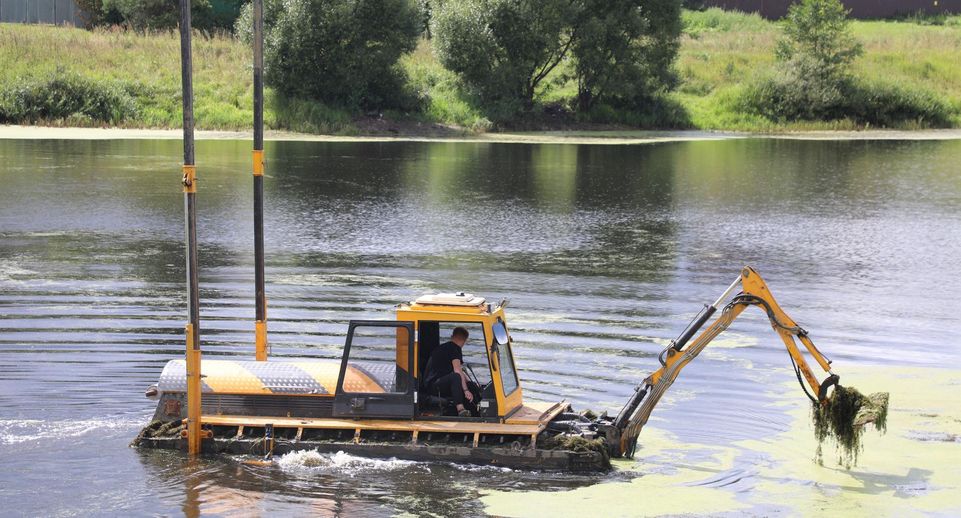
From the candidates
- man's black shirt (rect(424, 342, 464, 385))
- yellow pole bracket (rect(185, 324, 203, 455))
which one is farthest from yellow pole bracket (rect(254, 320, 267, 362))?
man's black shirt (rect(424, 342, 464, 385))

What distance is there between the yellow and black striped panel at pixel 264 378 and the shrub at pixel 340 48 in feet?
157

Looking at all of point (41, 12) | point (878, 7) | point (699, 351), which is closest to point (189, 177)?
point (699, 351)

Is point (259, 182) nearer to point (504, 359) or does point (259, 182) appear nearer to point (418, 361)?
point (418, 361)

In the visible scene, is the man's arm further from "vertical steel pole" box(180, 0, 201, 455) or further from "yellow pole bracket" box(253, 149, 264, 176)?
"yellow pole bracket" box(253, 149, 264, 176)

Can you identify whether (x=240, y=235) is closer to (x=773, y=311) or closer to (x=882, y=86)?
(x=773, y=311)

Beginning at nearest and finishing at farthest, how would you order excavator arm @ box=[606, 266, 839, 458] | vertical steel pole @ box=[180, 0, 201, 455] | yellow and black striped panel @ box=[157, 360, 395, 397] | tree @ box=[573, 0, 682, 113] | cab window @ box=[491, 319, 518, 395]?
vertical steel pole @ box=[180, 0, 201, 455]
excavator arm @ box=[606, 266, 839, 458]
cab window @ box=[491, 319, 518, 395]
yellow and black striped panel @ box=[157, 360, 395, 397]
tree @ box=[573, 0, 682, 113]

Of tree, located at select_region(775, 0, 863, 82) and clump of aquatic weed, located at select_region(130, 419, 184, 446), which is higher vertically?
tree, located at select_region(775, 0, 863, 82)

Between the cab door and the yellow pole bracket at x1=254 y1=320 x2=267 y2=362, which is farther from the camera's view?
the yellow pole bracket at x1=254 y1=320 x2=267 y2=362

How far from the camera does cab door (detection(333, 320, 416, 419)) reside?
1441cm

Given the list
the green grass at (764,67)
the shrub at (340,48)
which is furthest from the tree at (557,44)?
the green grass at (764,67)

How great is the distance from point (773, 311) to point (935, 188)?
3187 centimetres

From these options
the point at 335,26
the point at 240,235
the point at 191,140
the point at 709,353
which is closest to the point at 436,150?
the point at 335,26

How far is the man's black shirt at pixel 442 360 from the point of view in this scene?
47.4ft

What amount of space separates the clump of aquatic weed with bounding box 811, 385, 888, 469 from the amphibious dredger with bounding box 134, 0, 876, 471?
15 cm
